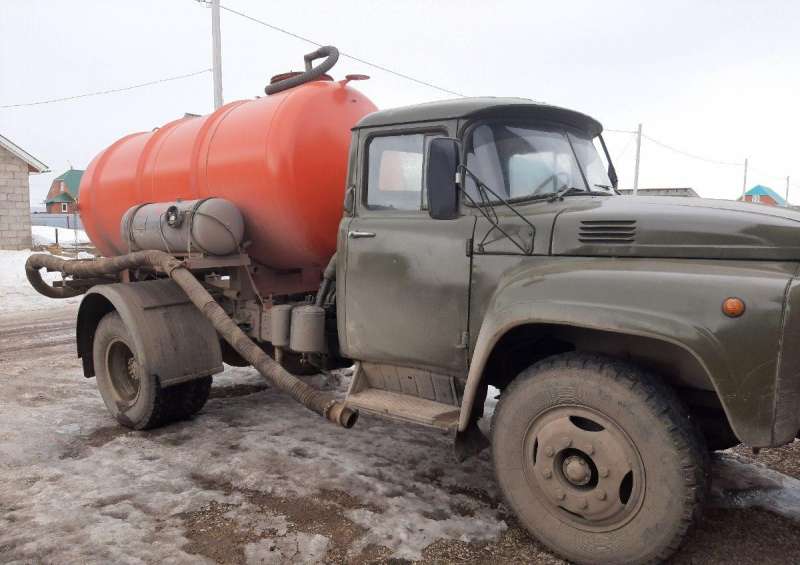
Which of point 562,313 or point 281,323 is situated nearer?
point 562,313

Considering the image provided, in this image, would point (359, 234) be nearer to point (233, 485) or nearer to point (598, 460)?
point (233, 485)

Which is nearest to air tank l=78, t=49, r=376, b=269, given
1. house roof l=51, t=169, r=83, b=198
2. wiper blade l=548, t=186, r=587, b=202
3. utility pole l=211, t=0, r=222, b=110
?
wiper blade l=548, t=186, r=587, b=202

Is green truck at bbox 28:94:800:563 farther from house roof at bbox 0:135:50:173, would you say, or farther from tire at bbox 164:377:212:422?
house roof at bbox 0:135:50:173

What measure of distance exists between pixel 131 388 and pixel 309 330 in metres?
2.01

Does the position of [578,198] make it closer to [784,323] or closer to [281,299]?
[784,323]

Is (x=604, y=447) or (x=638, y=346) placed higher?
(x=638, y=346)

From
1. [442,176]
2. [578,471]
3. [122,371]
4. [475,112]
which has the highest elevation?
[475,112]

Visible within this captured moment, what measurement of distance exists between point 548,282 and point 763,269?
920mm

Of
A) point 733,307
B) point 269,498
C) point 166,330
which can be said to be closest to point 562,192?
point 733,307

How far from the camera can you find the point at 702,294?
8.64ft

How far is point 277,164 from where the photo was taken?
448 centimetres

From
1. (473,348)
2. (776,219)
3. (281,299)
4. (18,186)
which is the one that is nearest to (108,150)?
(281,299)

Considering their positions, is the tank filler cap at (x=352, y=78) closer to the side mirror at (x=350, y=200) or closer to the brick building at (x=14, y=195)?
the side mirror at (x=350, y=200)

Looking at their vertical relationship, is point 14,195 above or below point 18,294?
above
